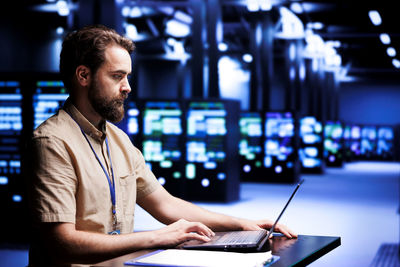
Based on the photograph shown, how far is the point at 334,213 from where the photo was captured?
10.7 metres

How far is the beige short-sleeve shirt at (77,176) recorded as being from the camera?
2191 mm

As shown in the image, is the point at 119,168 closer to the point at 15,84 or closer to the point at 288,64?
the point at 15,84

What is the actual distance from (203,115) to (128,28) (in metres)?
8.94

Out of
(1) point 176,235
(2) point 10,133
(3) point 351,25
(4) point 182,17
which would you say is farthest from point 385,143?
(1) point 176,235

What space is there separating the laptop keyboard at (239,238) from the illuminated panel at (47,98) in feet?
16.2

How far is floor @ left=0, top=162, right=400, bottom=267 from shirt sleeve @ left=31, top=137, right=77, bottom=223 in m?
4.33

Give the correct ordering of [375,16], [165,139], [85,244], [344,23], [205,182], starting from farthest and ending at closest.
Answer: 1. [344,23]
2. [375,16]
3. [165,139]
4. [205,182]
5. [85,244]

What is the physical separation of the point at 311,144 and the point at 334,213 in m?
9.29

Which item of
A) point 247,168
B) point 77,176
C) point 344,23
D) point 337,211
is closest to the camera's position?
point 77,176

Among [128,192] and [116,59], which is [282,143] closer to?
[128,192]

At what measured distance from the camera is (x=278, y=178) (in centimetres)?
1686

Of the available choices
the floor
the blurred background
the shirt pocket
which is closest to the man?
the shirt pocket

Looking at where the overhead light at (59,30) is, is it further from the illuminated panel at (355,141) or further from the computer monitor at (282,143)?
the illuminated panel at (355,141)

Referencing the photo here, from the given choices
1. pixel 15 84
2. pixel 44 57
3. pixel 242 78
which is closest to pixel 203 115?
pixel 15 84
